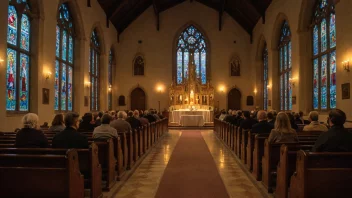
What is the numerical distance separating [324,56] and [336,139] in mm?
9704

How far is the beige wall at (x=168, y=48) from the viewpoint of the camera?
22281 millimetres

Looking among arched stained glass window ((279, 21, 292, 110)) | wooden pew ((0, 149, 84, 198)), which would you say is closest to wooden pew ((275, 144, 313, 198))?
wooden pew ((0, 149, 84, 198))

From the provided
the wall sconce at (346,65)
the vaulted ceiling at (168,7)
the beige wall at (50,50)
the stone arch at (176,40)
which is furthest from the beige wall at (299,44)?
the beige wall at (50,50)

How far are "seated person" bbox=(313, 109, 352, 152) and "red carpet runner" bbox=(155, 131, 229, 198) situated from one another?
5.34 feet

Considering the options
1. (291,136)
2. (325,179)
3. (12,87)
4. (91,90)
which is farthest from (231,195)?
(91,90)

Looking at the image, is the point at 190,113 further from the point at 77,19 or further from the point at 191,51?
the point at 77,19

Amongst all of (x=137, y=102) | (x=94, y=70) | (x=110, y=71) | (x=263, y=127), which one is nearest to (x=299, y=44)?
(x=263, y=127)

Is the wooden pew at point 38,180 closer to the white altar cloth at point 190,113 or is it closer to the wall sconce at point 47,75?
the wall sconce at point 47,75

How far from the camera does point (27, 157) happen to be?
3227 millimetres

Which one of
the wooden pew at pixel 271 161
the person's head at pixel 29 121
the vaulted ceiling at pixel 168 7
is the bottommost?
the wooden pew at pixel 271 161

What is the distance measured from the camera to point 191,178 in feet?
18.7

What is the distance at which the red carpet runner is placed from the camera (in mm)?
4738

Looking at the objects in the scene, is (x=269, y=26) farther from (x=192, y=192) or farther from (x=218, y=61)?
(x=192, y=192)

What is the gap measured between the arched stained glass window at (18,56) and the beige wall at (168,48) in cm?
1194
